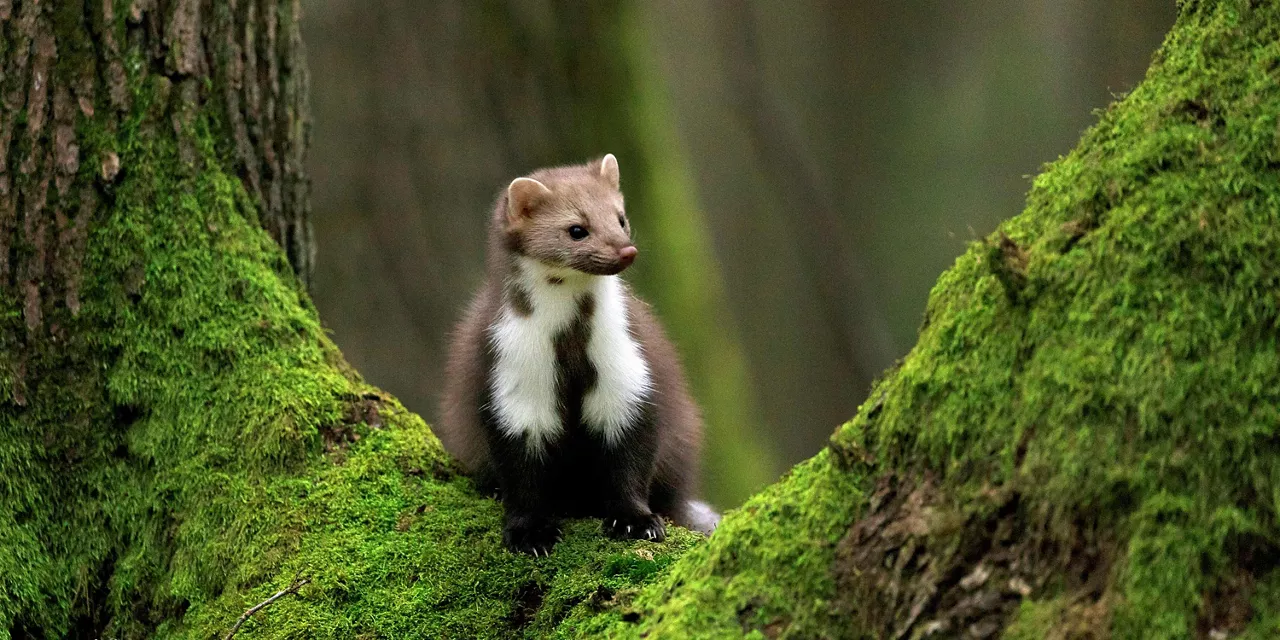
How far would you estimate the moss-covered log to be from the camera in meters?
2.59

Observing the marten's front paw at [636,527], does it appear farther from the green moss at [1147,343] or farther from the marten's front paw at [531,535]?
the green moss at [1147,343]

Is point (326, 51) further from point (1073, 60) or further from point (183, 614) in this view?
point (1073, 60)

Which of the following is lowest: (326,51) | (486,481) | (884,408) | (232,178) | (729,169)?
(486,481)

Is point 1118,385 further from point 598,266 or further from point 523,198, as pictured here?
point 523,198

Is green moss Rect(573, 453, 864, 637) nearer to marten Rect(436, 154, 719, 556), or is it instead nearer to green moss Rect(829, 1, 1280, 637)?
green moss Rect(829, 1, 1280, 637)

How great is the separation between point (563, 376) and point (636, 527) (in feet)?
2.31

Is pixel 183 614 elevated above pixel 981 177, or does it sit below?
below

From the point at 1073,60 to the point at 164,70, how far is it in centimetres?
1201

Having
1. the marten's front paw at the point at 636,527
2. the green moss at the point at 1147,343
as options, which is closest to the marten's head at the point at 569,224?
the marten's front paw at the point at 636,527

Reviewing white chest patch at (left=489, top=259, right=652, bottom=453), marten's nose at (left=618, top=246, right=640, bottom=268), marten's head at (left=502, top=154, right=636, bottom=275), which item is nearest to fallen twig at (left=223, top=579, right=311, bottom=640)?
white chest patch at (left=489, top=259, right=652, bottom=453)

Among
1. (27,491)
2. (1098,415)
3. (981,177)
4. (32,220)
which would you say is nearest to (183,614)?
(27,491)

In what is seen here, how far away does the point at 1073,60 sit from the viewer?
14.4 m

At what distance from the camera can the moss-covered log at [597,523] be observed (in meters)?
2.59

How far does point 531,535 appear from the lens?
4.57 metres
